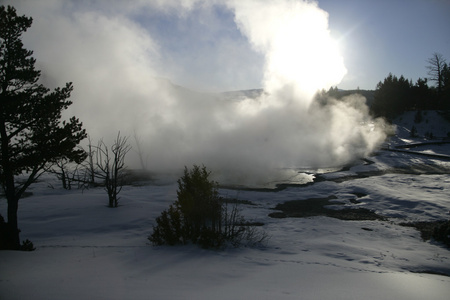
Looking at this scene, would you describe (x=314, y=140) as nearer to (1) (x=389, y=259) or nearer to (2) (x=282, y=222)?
(2) (x=282, y=222)

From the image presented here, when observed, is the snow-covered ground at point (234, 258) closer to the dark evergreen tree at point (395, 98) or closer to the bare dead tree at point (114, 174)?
the bare dead tree at point (114, 174)

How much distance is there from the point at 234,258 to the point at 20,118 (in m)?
7.54

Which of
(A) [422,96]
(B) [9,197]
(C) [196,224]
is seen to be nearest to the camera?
(B) [9,197]

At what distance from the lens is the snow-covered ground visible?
4645 mm

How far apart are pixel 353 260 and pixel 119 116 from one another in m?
48.2

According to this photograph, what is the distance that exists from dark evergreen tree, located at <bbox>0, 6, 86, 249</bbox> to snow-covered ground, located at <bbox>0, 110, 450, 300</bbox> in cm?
235

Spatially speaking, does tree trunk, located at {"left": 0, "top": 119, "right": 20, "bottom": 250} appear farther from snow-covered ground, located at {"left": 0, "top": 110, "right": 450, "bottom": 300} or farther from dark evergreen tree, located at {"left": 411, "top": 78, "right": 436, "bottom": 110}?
dark evergreen tree, located at {"left": 411, "top": 78, "right": 436, "bottom": 110}

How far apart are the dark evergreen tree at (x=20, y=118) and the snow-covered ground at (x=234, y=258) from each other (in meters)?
2.35

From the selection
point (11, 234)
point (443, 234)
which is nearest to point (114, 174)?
point (11, 234)

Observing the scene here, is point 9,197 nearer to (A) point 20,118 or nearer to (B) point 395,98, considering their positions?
(A) point 20,118

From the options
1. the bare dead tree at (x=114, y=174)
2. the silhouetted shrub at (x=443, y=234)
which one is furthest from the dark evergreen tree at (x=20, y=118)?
the silhouetted shrub at (x=443, y=234)

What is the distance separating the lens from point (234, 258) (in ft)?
23.2

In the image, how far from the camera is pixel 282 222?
12.4 metres

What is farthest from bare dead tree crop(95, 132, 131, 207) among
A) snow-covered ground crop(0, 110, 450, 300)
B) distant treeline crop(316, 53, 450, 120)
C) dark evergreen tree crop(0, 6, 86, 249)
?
distant treeline crop(316, 53, 450, 120)
